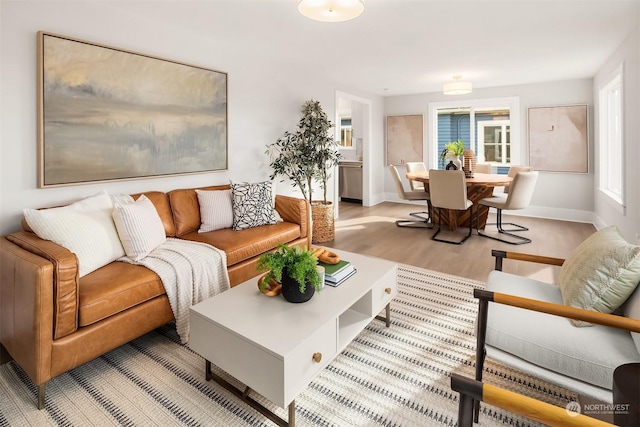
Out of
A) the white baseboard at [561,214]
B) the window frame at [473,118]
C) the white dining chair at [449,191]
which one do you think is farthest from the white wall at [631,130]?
the window frame at [473,118]

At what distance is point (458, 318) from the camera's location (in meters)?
2.50

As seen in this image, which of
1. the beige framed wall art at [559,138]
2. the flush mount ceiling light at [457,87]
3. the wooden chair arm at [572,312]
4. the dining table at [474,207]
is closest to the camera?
the wooden chair arm at [572,312]

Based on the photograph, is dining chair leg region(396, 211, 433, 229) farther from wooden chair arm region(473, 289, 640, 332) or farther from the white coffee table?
wooden chair arm region(473, 289, 640, 332)

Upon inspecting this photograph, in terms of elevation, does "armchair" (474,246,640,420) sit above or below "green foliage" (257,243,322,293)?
below

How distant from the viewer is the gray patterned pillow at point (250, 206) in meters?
3.27

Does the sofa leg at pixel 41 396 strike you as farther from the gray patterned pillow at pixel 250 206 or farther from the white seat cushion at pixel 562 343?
the white seat cushion at pixel 562 343

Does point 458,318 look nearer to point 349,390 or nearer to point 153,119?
point 349,390

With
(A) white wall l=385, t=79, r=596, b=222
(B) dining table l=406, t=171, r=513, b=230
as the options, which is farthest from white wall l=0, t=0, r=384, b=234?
(A) white wall l=385, t=79, r=596, b=222

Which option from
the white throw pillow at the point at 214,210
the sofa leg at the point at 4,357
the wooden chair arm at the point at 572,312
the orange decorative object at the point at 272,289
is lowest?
the sofa leg at the point at 4,357

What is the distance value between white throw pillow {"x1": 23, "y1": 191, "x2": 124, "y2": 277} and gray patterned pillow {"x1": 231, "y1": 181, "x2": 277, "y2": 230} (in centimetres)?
111

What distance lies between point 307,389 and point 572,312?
1223mm

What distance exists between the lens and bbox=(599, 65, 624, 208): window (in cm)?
466

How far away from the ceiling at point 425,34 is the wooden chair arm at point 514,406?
9.16ft

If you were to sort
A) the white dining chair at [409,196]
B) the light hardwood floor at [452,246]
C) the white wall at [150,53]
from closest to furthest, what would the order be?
the white wall at [150,53] → the light hardwood floor at [452,246] → the white dining chair at [409,196]
